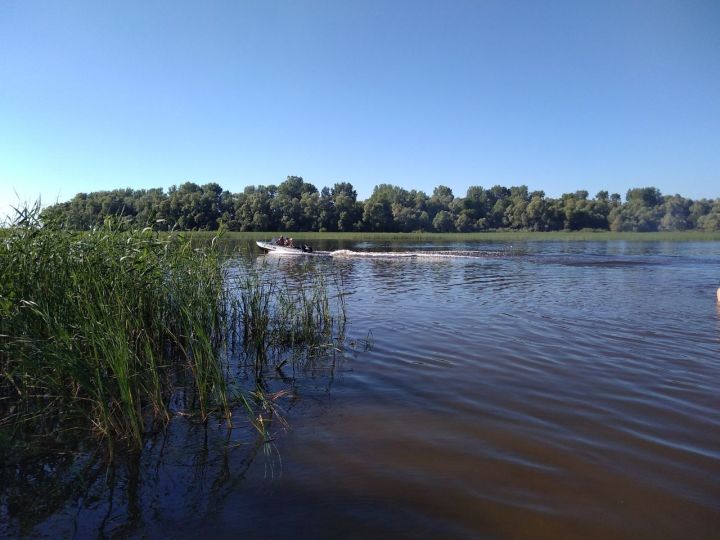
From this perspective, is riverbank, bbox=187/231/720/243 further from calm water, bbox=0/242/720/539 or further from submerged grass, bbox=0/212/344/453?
calm water, bbox=0/242/720/539

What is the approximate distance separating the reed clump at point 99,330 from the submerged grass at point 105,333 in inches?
0.8

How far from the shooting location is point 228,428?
615 centimetres

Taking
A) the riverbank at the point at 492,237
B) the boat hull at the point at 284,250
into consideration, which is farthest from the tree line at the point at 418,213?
the boat hull at the point at 284,250

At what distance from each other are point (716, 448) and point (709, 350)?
17.1 ft

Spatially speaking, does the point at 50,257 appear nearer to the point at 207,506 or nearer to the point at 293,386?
the point at 293,386

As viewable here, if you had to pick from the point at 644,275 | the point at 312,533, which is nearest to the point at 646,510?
the point at 312,533

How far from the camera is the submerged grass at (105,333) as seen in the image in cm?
558

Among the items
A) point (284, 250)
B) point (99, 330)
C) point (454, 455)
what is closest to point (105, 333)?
point (99, 330)

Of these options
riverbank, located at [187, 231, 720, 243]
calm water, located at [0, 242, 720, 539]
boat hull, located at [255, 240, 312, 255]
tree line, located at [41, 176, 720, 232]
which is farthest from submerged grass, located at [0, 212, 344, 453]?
tree line, located at [41, 176, 720, 232]

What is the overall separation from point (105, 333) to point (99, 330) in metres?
0.08

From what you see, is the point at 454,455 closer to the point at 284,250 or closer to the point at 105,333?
the point at 105,333

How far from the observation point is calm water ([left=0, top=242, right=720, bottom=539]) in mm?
4305

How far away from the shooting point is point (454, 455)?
5492mm

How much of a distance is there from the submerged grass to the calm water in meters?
0.66
